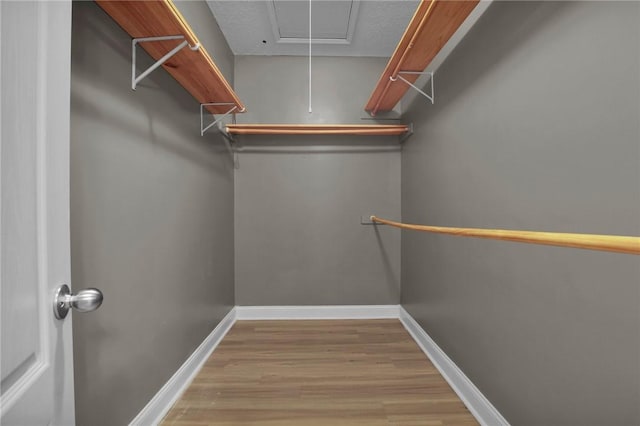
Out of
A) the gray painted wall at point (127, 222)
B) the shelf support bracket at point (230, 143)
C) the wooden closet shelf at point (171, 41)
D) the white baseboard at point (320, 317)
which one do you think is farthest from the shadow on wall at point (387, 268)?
the wooden closet shelf at point (171, 41)

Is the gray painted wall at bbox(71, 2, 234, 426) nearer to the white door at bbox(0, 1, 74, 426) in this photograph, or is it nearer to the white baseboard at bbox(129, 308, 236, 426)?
the white baseboard at bbox(129, 308, 236, 426)

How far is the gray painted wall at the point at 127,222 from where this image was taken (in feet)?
2.97

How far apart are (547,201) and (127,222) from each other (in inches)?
60.2

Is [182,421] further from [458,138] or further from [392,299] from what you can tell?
[458,138]

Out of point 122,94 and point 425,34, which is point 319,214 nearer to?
point 425,34

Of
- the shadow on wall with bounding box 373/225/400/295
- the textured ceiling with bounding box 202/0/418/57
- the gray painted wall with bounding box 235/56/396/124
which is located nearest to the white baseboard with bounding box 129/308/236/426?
the shadow on wall with bounding box 373/225/400/295

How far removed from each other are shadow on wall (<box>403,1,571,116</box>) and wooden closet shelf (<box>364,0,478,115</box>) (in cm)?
13

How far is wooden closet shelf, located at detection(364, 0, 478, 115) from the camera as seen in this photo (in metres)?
1.15

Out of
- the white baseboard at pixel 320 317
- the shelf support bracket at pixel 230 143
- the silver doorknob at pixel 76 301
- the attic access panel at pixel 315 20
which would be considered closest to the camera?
the silver doorknob at pixel 76 301

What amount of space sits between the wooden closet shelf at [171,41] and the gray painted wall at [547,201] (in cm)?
126

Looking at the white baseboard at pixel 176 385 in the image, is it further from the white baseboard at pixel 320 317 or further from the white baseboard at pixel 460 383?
the white baseboard at pixel 460 383

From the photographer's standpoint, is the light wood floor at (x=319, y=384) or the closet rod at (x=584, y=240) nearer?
the closet rod at (x=584, y=240)

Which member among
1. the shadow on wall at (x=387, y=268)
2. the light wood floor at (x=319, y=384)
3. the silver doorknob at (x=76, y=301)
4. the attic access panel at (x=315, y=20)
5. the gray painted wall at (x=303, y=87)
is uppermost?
the attic access panel at (x=315, y=20)

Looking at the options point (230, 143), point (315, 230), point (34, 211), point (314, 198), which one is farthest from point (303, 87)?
point (34, 211)
